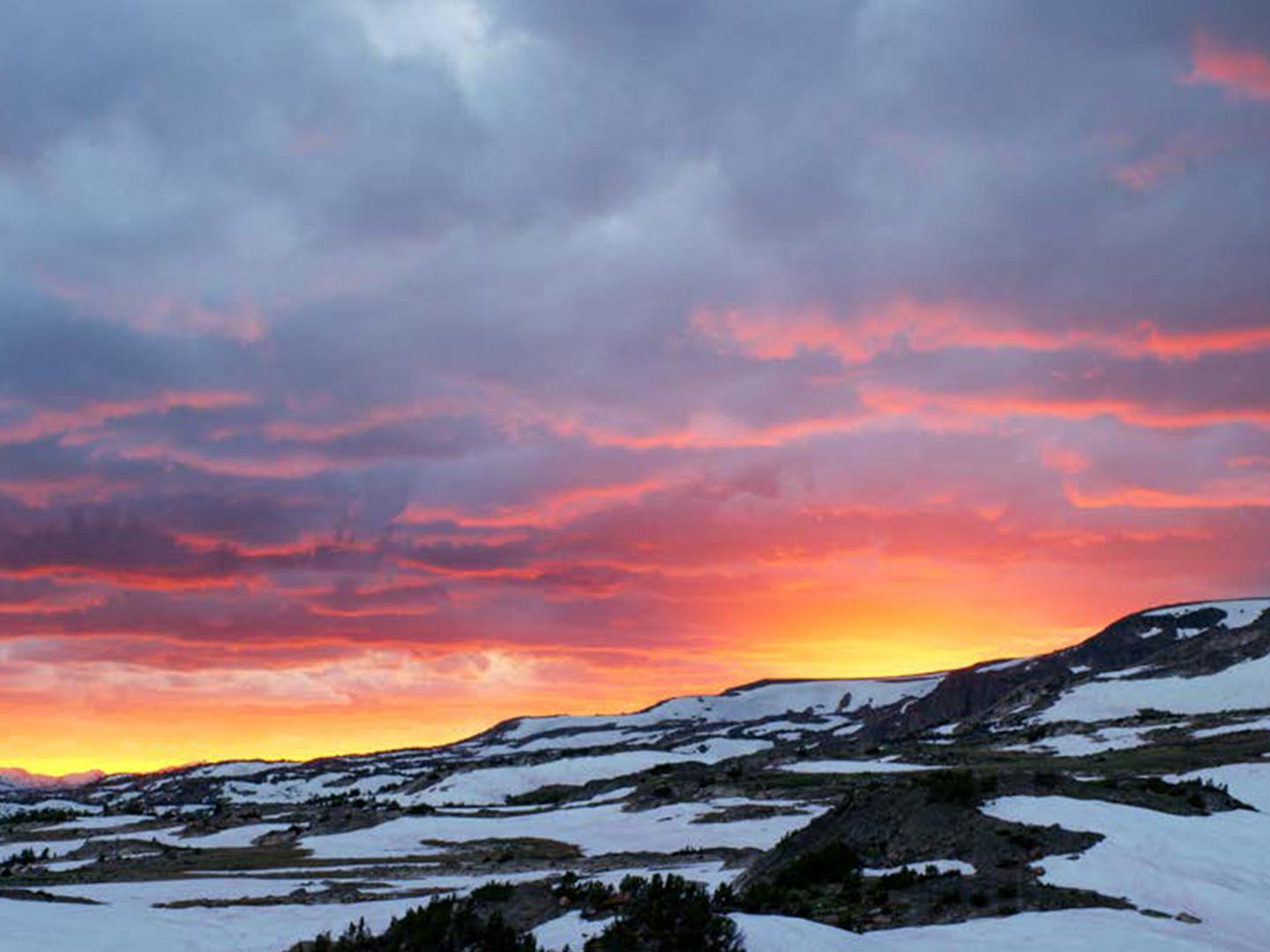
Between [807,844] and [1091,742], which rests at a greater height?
[807,844]

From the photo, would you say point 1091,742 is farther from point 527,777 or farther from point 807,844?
point 807,844

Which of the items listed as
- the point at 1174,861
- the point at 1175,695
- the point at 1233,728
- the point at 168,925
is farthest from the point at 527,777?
the point at 1174,861

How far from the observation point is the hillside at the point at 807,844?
23672 millimetres

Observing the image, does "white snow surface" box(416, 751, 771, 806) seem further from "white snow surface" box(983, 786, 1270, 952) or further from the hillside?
"white snow surface" box(983, 786, 1270, 952)

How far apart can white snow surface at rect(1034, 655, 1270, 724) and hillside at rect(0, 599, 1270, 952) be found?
356 millimetres

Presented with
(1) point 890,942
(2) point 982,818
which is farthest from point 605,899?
(2) point 982,818

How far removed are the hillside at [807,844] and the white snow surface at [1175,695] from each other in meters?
0.36

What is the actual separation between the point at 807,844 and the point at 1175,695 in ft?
296

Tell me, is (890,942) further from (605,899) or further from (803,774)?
(803,774)

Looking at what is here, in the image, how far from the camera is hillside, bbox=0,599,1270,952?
23.7m

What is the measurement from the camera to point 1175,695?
108812 millimetres

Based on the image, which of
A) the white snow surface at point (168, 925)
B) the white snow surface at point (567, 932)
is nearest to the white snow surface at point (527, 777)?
the white snow surface at point (168, 925)

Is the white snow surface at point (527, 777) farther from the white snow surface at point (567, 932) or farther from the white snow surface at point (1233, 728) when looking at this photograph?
the white snow surface at point (567, 932)

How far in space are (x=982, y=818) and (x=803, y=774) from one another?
4460 centimetres
